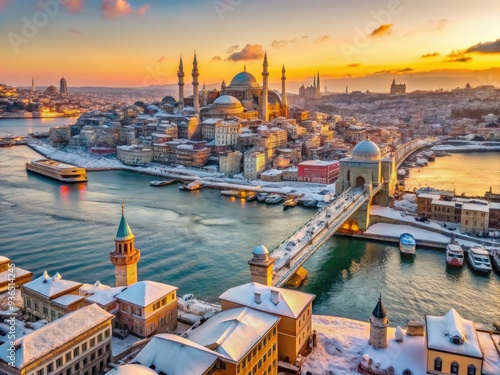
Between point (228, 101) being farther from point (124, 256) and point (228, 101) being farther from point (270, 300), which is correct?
point (270, 300)

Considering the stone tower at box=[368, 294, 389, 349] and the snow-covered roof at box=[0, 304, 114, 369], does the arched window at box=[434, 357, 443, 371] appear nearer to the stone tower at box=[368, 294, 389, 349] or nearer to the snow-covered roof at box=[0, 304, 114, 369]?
the stone tower at box=[368, 294, 389, 349]

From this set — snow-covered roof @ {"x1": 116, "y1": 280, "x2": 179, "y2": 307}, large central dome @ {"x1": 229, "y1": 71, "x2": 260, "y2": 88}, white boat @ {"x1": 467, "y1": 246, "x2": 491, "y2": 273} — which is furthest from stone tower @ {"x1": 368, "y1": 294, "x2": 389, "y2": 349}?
large central dome @ {"x1": 229, "y1": 71, "x2": 260, "y2": 88}

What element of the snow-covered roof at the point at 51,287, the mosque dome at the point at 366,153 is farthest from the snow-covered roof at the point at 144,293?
the mosque dome at the point at 366,153

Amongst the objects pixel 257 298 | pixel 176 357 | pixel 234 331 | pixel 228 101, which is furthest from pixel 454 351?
pixel 228 101

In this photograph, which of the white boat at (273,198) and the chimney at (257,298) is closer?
the chimney at (257,298)

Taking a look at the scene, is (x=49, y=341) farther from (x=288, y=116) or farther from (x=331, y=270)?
(x=288, y=116)

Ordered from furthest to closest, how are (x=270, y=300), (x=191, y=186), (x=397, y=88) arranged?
(x=397, y=88)
(x=191, y=186)
(x=270, y=300)

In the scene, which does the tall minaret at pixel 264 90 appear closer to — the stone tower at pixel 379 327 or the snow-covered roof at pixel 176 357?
the stone tower at pixel 379 327
